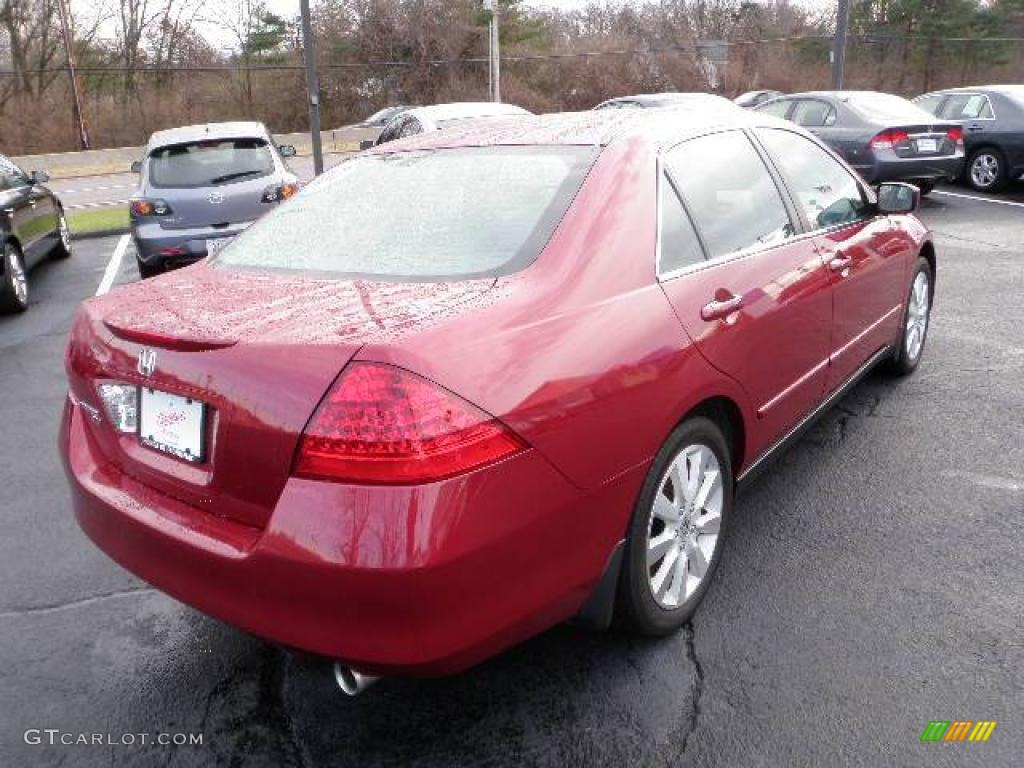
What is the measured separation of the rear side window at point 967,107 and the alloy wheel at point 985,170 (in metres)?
0.58

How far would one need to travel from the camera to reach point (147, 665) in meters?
2.68

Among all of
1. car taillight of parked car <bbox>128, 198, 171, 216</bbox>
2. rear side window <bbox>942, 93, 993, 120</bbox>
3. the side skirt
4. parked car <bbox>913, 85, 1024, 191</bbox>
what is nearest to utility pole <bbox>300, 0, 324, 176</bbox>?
car taillight of parked car <bbox>128, 198, 171, 216</bbox>

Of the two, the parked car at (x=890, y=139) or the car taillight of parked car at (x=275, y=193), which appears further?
the parked car at (x=890, y=139)

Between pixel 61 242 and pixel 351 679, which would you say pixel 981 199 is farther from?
pixel 351 679

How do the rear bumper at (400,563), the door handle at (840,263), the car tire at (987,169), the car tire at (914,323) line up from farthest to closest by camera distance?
the car tire at (987,169) < the car tire at (914,323) < the door handle at (840,263) < the rear bumper at (400,563)

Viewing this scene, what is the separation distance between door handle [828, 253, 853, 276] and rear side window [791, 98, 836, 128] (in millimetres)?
9167

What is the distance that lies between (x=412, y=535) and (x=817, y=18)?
169ft

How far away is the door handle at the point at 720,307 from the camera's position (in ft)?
8.52

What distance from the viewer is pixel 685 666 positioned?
8.41ft

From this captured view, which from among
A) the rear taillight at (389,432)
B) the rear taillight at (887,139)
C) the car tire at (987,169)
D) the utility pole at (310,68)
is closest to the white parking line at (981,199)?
the car tire at (987,169)

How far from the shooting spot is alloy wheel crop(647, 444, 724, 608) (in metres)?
2.54

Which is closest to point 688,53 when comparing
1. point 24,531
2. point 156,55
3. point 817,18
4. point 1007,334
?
point 817,18

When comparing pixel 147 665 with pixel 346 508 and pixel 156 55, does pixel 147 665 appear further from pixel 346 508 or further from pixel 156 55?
pixel 156 55

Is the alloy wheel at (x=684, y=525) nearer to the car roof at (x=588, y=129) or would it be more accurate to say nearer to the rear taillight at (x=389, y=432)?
the rear taillight at (x=389, y=432)
